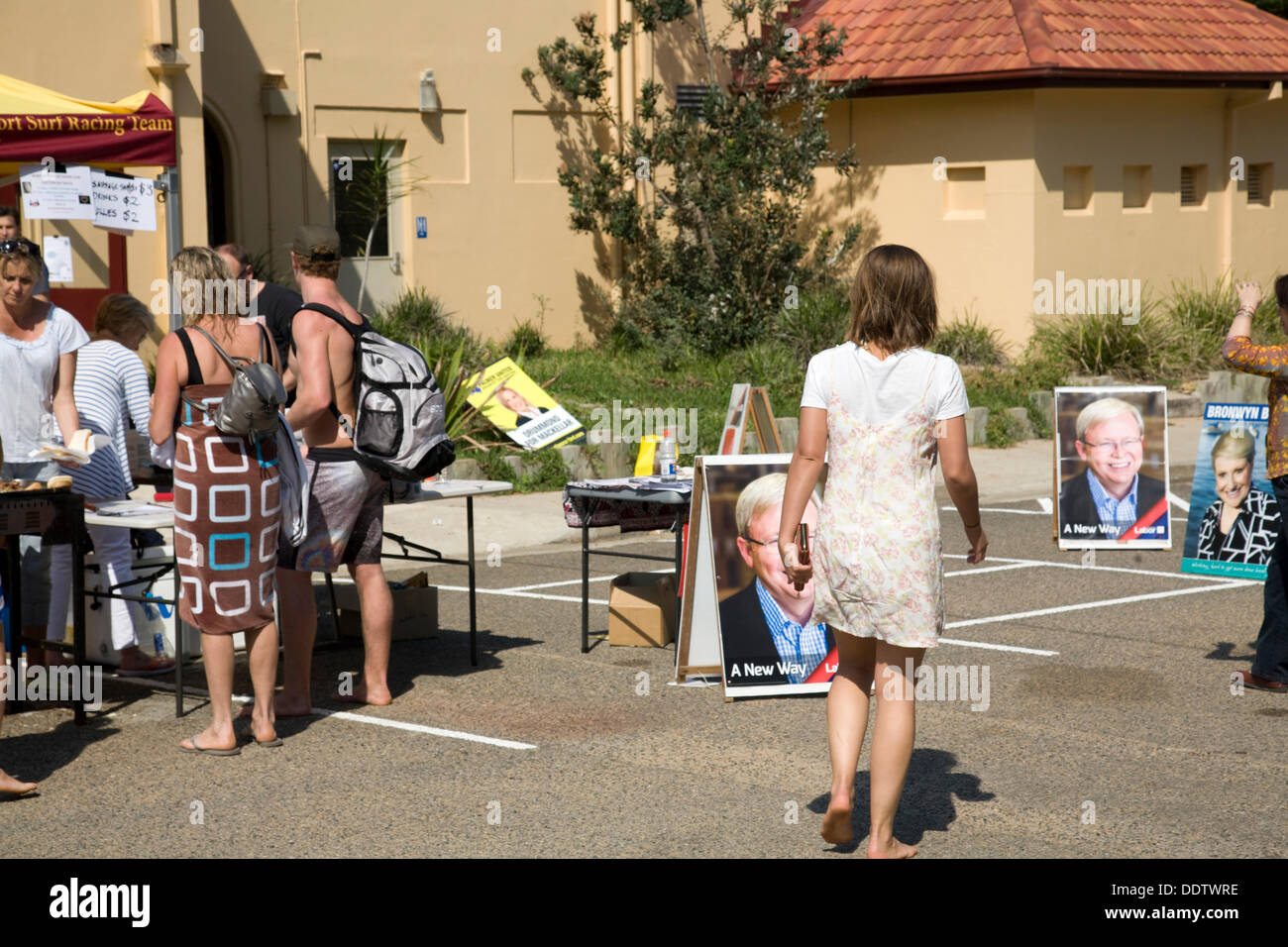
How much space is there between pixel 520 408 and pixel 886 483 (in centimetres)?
1000

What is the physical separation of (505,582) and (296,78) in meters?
9.48

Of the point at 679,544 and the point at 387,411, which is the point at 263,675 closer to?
the point at 387,411

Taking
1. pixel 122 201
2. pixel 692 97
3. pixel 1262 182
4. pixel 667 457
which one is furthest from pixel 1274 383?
pixel 1262 182

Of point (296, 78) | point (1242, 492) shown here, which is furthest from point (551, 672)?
point (296, 78)

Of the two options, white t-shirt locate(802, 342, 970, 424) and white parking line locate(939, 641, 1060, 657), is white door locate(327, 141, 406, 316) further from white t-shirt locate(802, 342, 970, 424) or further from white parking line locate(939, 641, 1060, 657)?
white t-shirt locate(802, 342, 970, 424)

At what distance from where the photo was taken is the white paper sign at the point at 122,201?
9.82 metres

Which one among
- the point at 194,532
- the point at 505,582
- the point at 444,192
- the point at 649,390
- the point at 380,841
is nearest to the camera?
the point at 380,841

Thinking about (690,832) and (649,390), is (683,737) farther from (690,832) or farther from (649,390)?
(649,390)

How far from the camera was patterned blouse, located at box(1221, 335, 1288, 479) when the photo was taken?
6938 mm

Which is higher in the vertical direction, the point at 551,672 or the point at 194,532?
the point at 194,532

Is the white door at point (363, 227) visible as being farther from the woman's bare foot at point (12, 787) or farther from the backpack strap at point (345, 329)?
the woman's bare foot at point (12, 787)

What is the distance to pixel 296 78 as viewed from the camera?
17.6m

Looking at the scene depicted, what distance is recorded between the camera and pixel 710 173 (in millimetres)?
18656

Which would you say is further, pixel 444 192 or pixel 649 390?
pixel 444 192
